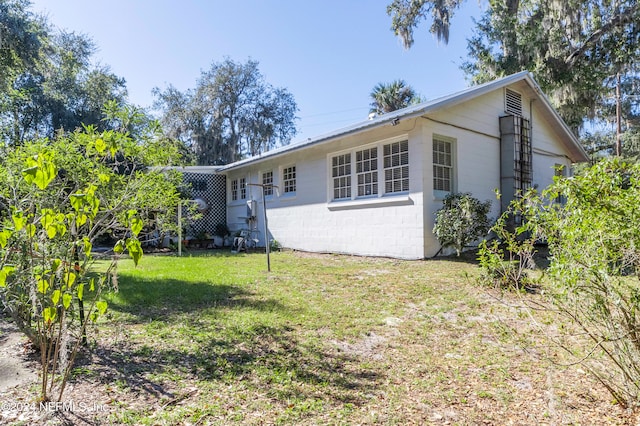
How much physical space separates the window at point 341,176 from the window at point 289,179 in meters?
1.96

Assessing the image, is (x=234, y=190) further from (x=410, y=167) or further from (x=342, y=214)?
(x=410, y=167)

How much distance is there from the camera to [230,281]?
20.4ft

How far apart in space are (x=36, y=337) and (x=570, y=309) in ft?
12.9

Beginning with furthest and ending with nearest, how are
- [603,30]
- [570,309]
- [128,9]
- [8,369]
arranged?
1. [603,30]
2. [128,9]
3. [8,369]
4. [570,309]

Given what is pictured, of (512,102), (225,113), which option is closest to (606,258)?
(512,102)

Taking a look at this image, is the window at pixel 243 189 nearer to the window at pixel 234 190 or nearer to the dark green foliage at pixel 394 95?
the window at pixel 234 190

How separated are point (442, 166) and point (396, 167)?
1.10 metres

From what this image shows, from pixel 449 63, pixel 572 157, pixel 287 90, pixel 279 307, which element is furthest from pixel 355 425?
pixel 287 90

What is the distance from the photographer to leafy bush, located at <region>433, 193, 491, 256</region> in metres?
7.62

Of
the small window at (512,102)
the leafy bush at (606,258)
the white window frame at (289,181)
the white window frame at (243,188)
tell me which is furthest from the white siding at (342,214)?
the leafy bush at (606,258)

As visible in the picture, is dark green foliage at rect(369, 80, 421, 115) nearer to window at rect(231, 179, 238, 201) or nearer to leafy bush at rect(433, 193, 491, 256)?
window at rect(231, 179, 238, 201)

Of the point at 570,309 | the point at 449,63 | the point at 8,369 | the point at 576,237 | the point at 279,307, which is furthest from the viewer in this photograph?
the point at 449,63

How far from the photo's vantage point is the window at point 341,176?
1006 cm

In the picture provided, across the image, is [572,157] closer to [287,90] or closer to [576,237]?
[576,237]
